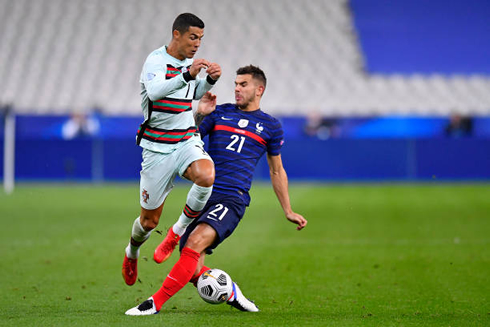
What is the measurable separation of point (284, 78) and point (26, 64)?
9.95 meters

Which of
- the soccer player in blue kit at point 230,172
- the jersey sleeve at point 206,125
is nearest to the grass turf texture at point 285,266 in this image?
the soccer player in blue kit at point 230,172

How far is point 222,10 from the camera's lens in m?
30.5

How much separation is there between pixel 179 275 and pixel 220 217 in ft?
1.86

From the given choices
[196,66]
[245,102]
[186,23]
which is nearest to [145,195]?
[245,102]

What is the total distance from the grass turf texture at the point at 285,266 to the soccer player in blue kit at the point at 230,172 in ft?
1.08

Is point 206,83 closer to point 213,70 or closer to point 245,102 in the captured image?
point 213,70

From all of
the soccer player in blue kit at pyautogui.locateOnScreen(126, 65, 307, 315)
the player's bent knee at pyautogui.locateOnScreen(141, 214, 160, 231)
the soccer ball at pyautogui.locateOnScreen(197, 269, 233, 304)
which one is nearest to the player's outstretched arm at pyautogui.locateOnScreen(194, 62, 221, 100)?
the soccer player in blue kit at pyautogui.locateOnScreen(126, 65, 307, 315)

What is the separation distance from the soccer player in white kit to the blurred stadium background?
1706cm

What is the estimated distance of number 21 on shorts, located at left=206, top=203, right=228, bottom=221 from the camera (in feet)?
19.0

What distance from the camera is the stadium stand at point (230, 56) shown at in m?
26.9

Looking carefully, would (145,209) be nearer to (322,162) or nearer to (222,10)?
(322,162)

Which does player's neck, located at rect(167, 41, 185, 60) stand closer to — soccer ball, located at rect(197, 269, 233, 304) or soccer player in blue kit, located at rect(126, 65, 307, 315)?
soccer player in blue kit, located at rect(126, 65, 307, 315)

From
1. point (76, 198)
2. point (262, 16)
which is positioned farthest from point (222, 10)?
point (76, 198)

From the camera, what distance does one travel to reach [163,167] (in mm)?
6039
